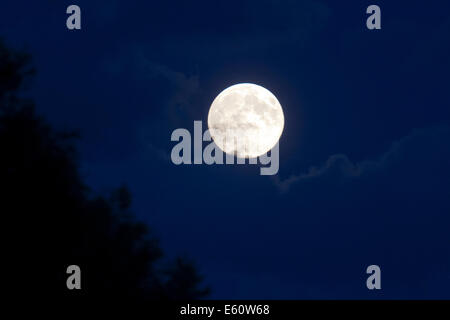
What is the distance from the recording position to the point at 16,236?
67.6 ft

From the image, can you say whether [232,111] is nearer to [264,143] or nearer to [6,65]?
[264,143]

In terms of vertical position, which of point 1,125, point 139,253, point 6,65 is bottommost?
point 139,253

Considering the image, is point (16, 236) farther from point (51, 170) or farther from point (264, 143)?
point (264, 143)

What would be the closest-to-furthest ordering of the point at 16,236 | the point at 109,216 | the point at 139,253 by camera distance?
the point at 16,236 < the point at 109,216 < the point at 139,253

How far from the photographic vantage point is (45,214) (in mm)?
21312

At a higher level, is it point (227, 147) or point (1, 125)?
point (227, 147)

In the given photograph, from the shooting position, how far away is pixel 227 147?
3725cm

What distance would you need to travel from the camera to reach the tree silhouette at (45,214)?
20797 mm

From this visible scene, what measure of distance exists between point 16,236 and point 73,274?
4.94 ft

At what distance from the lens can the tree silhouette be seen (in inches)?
819

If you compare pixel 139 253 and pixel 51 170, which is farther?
pixel 139 253
